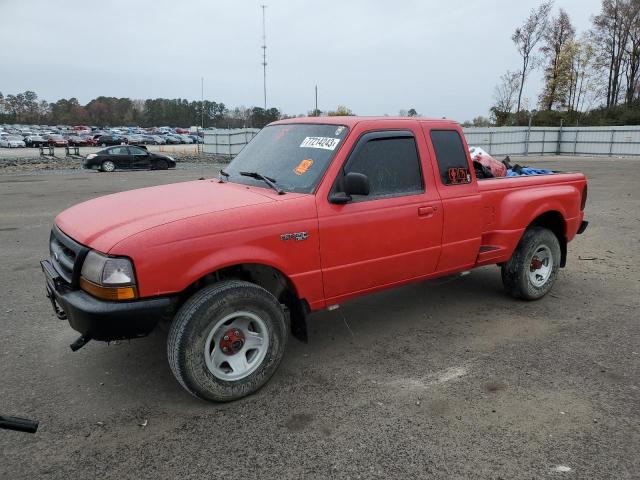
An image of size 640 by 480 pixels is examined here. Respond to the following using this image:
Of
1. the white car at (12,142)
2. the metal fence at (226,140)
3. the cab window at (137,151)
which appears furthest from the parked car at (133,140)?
the cab window at (137,151)

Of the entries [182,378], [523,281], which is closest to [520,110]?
[523,281]

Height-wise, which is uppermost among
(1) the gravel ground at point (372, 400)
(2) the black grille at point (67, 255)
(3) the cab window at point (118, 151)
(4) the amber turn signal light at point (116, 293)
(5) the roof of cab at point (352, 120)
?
(5) the roof of cab at point (352, 120)

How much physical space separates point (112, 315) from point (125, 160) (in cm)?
2430

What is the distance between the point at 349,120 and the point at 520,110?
5221 centimetres

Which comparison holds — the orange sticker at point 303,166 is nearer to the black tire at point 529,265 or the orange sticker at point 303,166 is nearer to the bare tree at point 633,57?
the black tire at point 529,265

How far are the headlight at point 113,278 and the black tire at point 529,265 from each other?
393 centimetres

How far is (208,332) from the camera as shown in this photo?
3244mm

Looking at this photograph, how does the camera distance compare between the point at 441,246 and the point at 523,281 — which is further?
the point at 523,281

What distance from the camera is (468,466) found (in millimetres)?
2787

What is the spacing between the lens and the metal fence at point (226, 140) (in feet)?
104

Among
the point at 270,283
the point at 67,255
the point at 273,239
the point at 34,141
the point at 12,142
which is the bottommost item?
the point at 270,283

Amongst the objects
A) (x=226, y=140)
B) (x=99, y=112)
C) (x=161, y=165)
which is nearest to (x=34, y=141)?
(x=226, y=140)

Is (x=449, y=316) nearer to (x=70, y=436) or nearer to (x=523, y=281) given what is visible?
(x=523, y=281)

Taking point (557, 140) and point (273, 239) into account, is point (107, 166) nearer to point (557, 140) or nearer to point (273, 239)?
point (273, 239)
